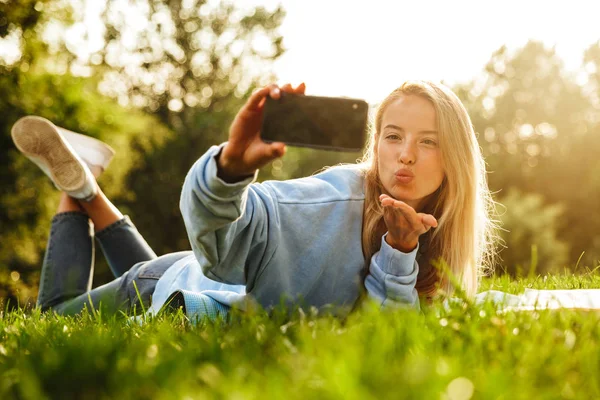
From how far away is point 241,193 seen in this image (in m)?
2.43

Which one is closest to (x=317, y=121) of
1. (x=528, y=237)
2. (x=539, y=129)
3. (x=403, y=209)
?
(x=403, y=209)

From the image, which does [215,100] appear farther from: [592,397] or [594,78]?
[592,397]

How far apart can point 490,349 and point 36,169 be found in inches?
578

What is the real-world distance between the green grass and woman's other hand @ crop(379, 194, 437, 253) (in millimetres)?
821

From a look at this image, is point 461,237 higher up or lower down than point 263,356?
lower down

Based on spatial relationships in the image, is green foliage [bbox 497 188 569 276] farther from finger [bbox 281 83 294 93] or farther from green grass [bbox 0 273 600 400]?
green grass [bbox 0 273 600 400]

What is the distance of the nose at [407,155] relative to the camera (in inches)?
129

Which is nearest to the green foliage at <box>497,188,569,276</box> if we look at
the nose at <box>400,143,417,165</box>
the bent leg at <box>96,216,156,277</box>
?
the bent leg at <box>96,216,156,277</box>

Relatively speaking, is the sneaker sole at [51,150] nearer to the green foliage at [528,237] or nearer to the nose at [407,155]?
the nose at [407,155]

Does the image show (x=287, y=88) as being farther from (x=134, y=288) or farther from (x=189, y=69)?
(x=189, y=69)

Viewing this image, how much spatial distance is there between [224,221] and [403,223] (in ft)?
3.22

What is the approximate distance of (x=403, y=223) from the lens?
9.82 feet

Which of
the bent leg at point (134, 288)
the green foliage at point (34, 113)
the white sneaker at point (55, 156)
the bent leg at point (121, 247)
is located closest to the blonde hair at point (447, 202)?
the bent leg at point (134, 288)

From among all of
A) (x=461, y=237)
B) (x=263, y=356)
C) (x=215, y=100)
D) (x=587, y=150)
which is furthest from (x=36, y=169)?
(x=587, y=150)
